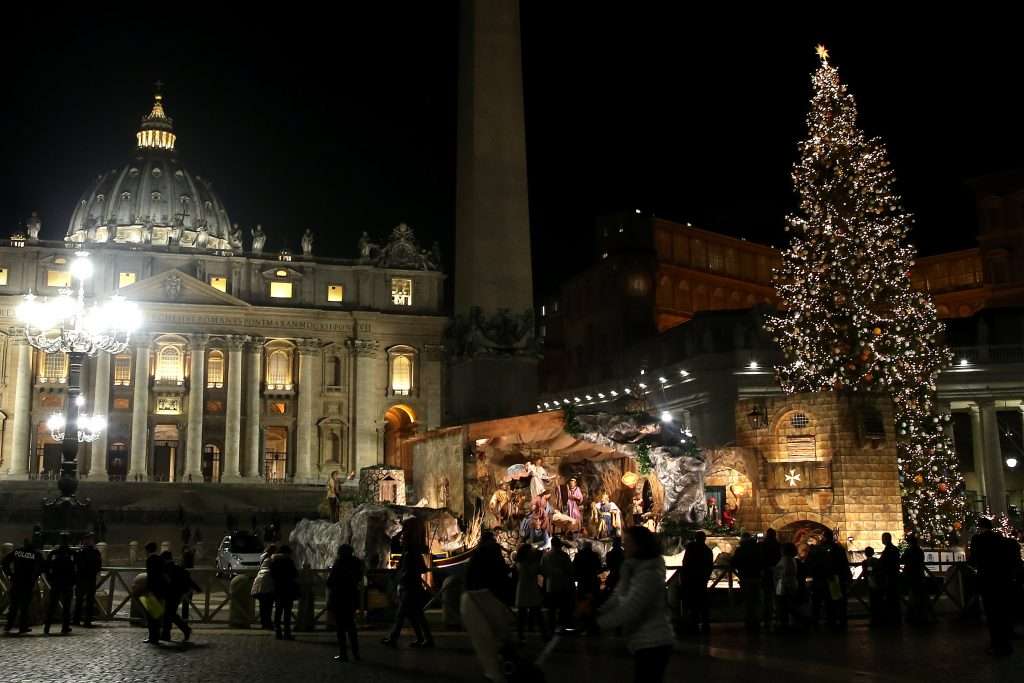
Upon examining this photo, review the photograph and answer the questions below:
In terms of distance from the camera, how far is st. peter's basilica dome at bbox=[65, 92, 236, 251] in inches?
3597

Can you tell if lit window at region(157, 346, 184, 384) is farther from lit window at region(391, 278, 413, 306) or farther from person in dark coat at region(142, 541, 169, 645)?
person in dark coat at region(142, 541, 169, 645)

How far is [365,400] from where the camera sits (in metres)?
72.2

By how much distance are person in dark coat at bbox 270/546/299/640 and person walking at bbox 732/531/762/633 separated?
5.50 m

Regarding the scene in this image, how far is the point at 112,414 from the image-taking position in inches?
2699

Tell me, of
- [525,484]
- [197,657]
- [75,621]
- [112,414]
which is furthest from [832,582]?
[112,414]

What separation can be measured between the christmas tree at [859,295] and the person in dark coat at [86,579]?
1553cm

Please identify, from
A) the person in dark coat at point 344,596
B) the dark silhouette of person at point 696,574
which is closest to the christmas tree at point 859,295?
the dark silhouette of person at point 696,574

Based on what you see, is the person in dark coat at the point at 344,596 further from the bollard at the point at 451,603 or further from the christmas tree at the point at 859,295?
the christmas tree at the point at 859,295

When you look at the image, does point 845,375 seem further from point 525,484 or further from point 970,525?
point 525,484

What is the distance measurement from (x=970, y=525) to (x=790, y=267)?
7.31 metres

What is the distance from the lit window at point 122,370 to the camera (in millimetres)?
69188

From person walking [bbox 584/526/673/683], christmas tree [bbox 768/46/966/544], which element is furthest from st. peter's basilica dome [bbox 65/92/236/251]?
person walking [bbox 584/526/673/683]

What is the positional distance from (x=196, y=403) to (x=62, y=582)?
56409 mm

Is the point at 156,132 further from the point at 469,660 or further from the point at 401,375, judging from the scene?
the point at 469,660
